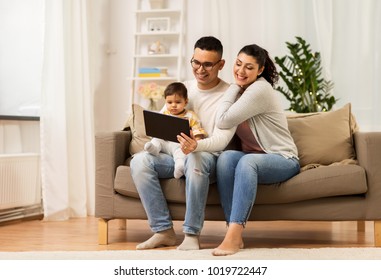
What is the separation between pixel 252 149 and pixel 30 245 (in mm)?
1338

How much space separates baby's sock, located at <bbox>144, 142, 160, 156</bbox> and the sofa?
16 centimetres

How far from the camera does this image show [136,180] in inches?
127

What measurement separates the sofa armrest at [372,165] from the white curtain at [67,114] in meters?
2.39

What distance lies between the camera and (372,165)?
10.6ft

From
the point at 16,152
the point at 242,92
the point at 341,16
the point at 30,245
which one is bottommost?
the point at 30,245

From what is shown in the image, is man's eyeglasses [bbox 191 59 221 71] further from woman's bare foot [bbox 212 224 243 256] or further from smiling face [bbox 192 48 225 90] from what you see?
woman's bare foot [bbox 212 224 243 256]

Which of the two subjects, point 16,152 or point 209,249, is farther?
point 16,152

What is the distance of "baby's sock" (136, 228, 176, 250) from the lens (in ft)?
10.5

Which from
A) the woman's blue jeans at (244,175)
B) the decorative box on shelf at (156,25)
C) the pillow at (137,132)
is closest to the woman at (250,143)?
the woman's blue jeans at (244,175)

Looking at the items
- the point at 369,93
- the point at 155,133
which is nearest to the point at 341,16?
the point at 369,93

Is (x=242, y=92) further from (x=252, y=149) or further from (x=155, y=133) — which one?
(x=155, y=133)

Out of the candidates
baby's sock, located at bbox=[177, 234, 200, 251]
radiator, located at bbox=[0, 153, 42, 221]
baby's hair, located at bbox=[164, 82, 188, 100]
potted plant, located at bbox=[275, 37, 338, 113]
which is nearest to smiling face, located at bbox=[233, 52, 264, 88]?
baby's hair, located at bbox=[164, 82, 188, 100]

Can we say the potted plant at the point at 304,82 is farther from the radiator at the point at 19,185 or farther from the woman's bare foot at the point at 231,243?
the woman's bare foot at the point at 231,243

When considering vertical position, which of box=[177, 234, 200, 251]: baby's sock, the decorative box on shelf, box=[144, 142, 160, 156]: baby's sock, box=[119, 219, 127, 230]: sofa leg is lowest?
box=[119, 219, 127, 230]: sofa leg
